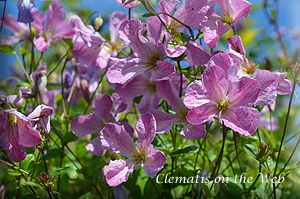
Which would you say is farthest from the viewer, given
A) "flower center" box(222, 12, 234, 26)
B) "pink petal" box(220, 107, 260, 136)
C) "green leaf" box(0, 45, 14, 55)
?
"green leaf" box(0, 45, 14, 55)

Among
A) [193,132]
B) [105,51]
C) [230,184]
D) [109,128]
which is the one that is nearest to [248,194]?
[230,184]

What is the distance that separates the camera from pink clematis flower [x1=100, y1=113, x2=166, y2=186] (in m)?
0.53

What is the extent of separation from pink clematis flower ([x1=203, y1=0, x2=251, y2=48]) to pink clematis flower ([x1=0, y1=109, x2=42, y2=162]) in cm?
33

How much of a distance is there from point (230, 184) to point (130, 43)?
1.08ft

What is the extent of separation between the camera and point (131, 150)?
571 mm

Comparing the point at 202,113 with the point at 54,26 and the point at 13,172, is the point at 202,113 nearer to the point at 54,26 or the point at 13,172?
the point at 13,172

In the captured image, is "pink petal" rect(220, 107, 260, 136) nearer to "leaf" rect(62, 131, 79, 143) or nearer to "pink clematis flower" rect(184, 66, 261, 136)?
"pink clematis flower" rect(184, 66, 261, 136)

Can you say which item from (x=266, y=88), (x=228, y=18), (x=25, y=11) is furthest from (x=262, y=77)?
(x=25, y=11)

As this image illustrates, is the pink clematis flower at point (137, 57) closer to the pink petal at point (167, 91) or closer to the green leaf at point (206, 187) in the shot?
the pink petal at point (167, 91)

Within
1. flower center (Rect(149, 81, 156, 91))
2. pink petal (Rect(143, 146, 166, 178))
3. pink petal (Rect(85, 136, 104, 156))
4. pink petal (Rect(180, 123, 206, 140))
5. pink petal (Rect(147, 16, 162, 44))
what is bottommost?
pink petal (Rect(85, 136, 104, 156))

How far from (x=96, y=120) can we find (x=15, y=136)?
6.3 inches

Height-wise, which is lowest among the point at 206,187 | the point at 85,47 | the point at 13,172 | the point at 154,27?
the point at 13,172

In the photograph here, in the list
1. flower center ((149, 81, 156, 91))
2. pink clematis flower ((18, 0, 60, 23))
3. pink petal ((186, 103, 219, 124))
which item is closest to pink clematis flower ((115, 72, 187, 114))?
flower center ((149, 81, 156, 91))

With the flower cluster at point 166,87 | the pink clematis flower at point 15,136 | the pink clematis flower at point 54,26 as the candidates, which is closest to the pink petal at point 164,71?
the flower cluster at point 166,87
